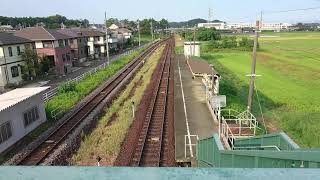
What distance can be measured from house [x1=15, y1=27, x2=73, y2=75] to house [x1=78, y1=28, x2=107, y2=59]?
14.7 metres

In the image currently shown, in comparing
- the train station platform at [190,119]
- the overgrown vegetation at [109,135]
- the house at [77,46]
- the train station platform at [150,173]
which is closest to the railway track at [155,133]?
the train station platform at [190,119]

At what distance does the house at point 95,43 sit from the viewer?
2334 inches

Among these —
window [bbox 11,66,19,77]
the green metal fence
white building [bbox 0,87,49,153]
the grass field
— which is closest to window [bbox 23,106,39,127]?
white building [bbox 0,87,49,153]

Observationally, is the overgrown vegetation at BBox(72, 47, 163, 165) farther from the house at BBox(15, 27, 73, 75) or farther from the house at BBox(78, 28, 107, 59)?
the house at BBox(78, 28, 107, 59)

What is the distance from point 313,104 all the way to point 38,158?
775 inches

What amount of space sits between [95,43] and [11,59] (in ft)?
97.1

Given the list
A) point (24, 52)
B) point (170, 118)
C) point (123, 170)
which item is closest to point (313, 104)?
point (170, 118)

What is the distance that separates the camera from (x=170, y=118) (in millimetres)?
20453

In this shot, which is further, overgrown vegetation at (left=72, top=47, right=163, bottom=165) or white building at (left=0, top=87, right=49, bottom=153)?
white building at (left=0, top=87, right=49, bottom=153)

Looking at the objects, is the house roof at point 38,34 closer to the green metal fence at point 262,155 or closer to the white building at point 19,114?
the white building at point 19,114

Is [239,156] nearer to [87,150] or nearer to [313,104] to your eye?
[87,150]

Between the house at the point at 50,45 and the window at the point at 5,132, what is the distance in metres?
24.0

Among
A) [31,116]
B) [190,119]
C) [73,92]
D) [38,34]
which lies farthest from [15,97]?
[38,34]

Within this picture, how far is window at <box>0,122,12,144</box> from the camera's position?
16.2 metres
